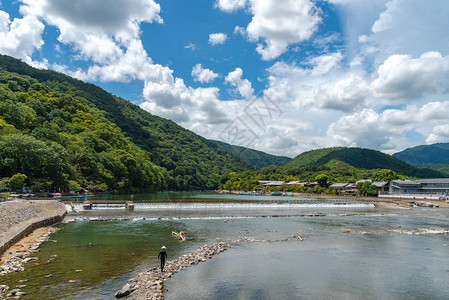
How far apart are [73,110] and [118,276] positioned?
11159 cm

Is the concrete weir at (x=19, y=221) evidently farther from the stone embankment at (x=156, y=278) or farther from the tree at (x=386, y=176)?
the tree at (x=386, y=176)

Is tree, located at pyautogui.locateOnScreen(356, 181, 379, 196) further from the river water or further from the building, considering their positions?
the river water

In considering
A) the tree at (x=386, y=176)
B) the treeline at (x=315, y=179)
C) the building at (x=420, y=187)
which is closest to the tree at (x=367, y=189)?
the treeline at (x=315, y=179)

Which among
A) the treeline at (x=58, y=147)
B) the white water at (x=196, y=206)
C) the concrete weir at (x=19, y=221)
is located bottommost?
the white water at (x=196, y=206)

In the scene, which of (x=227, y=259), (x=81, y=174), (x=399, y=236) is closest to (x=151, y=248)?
(x=227, y=259)

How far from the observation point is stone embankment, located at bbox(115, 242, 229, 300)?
10.3 meters

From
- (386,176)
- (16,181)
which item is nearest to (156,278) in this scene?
(16,181)

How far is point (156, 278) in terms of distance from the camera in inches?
472

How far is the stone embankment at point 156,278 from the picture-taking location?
10.3 m

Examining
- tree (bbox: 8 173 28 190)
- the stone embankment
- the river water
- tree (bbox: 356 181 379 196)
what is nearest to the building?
tree (bbox: 356 181 379 196)

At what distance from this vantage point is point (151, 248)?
60.1 ft

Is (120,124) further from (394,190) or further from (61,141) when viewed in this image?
(394,190)

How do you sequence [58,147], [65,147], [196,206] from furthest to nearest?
[65,147]
[58,147]
[196,206]

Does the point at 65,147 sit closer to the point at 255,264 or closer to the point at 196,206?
the point at 196,206
